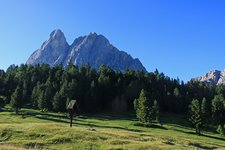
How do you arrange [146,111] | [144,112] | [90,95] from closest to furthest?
1. [144,112]
2. [146,111]
3. [90,95]

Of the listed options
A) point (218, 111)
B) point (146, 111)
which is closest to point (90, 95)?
point (146, 111)

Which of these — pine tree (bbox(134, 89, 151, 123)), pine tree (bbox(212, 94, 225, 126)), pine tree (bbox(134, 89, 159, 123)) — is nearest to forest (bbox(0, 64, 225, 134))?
pine tree (bbox(212, 94, 225, 126))

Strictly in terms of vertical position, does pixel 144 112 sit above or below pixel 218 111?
below

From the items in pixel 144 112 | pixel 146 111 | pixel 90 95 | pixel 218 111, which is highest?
pixel 90 95

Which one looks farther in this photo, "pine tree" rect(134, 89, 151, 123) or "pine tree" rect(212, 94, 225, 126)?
"pine tree" rect(212, 94, 225, 126)

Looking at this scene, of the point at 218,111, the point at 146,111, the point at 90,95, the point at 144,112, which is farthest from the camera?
the point at 218,111

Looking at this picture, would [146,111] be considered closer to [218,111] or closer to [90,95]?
[90,95]

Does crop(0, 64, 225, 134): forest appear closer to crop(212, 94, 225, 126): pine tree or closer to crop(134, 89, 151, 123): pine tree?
crop(212, 94, 225, 126): pine tree

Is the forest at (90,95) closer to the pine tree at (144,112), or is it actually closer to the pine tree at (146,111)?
the pine tree at (146,111)

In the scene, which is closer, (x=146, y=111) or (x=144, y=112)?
(x=144, y=112)

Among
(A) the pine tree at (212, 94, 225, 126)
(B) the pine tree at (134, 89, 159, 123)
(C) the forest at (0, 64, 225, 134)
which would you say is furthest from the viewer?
(A) the pine tree at (212, 94, 225, 126)

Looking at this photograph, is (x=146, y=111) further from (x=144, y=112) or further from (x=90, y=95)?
(x=90, y=95)

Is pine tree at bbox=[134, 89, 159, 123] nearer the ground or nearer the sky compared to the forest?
nearer the ground

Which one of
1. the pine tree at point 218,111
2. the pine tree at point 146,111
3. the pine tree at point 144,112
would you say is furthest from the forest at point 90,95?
the pine tree at point 144,112
